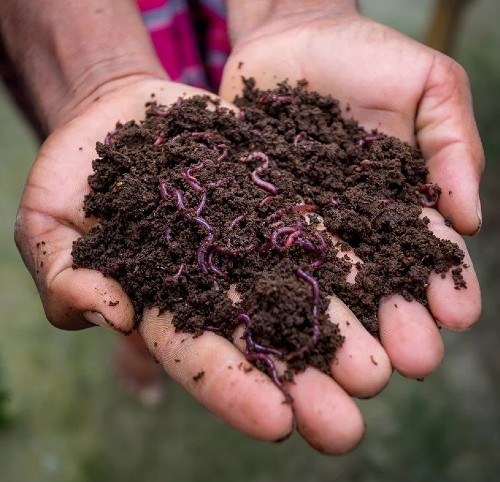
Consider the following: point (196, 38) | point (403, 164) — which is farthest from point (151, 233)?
point (196, 38)

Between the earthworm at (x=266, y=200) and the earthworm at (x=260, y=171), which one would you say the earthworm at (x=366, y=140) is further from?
the earthworm at (x=266, y=200)

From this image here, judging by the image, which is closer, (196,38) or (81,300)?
(81,300)

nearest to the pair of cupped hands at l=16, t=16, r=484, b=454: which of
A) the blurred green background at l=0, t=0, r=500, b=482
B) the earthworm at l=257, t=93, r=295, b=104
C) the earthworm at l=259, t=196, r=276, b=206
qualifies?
the earthworm at l=257, t=93, r=295, b=104

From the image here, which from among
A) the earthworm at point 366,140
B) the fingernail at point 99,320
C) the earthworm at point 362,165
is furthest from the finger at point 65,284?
the earthworm at point 366,140

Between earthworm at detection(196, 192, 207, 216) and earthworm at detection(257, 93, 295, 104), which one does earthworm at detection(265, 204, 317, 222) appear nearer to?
earthworm at detection(196, 192, 207, 216)

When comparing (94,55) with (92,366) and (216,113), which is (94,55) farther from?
(92,366)

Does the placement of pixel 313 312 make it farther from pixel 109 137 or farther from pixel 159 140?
pixel 109 137
